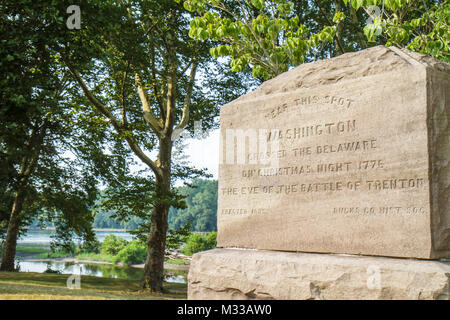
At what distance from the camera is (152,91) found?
17703 mm

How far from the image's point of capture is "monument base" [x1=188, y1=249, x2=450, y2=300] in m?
2.79

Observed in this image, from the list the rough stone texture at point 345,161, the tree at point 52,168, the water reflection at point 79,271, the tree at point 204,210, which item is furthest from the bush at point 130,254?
the rough stone texture at point 345,161

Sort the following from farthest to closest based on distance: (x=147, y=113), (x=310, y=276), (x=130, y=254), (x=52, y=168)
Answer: (x=130, y=254)
(x=52, y=168)
(x=147, y=113)
(x=310, y=276)

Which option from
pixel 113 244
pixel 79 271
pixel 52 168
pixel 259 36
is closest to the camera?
pixel 259 36

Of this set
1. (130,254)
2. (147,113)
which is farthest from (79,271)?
(130,254)

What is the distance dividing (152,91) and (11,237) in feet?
31.5

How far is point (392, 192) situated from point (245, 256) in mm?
1361

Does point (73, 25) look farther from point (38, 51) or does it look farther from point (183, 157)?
point (183, 157)

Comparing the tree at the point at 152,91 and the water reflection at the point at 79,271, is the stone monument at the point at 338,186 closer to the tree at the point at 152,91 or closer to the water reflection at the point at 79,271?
the tree at the point at 152,91

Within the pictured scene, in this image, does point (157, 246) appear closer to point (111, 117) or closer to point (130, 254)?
point (111, 117)

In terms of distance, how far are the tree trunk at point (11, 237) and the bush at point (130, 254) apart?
29250 millimetres

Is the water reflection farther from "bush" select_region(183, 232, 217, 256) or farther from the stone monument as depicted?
the stone monument

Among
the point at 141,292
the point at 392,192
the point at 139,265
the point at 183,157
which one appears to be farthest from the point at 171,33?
the point at 139,265

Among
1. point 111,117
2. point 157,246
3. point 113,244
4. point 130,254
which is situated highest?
point 111,117
